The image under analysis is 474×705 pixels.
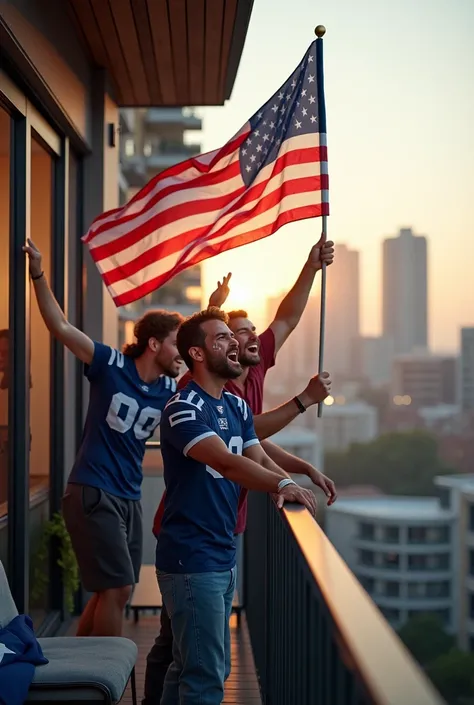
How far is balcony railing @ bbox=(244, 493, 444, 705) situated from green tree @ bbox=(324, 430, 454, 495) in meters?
109

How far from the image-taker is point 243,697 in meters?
4.70

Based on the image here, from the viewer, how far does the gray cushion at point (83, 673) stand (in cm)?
334

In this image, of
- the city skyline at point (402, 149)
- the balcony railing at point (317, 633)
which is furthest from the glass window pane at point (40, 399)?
the city skyline at point (402, 149)

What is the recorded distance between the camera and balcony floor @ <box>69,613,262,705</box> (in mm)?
4699

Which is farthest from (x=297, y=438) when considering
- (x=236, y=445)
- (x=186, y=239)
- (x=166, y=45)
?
(x=236, y=445)

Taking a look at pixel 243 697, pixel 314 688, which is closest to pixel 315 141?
pixel 243 697

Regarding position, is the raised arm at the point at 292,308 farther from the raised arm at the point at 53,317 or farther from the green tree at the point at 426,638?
the green tree at the point at 426,638

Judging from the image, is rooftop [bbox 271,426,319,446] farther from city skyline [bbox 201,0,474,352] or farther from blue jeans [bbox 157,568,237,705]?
blue jeans [bbox 157,568,237,705]

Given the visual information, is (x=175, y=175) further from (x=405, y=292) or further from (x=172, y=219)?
(x=405, y=292)

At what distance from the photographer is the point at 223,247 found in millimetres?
5031

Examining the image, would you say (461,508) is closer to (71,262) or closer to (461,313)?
(461,313)

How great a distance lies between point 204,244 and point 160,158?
60278mm

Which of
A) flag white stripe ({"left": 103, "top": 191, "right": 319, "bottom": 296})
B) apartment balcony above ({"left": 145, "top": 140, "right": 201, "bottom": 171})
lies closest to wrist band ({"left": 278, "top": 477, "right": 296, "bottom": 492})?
flag white stripe ({"left": 103, "top": 191, "right": 319, "bottom": 296})

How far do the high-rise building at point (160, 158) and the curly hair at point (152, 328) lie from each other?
2003 inches
